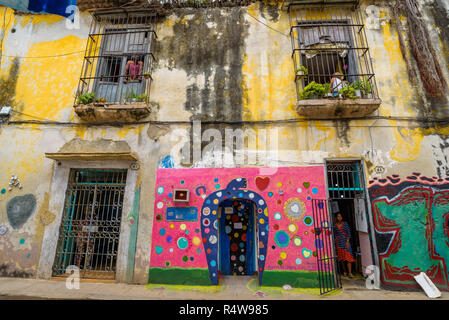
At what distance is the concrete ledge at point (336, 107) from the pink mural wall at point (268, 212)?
4.56 feet

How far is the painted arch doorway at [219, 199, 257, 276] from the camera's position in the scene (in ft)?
19.4

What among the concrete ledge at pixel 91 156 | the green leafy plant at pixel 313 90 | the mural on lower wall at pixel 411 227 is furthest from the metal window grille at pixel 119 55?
the mural on lower wall at pixel 411 227

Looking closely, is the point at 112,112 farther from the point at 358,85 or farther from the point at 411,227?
the point at 411,227

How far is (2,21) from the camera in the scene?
24.3 ft

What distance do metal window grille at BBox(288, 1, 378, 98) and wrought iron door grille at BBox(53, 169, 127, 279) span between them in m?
5.64

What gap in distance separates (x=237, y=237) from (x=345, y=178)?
315 cm

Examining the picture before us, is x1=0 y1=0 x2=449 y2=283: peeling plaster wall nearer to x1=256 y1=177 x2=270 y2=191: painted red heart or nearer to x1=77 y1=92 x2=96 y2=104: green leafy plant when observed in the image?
x1=256 y1=177 x2=270 y2=191: painted red heart

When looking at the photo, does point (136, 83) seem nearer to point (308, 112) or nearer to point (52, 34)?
point (52, 34)

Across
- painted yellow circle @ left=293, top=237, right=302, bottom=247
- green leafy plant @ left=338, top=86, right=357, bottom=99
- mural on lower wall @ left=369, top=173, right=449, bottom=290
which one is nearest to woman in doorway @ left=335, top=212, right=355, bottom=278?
mural on lower wall @ left=369, top=173, right=449, bottom=290

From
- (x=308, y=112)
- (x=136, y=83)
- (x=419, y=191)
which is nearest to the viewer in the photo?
(x=419, y=191)

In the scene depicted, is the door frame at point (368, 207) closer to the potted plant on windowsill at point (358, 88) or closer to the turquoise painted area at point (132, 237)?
the potted plant on windowsill at point (358, 88)

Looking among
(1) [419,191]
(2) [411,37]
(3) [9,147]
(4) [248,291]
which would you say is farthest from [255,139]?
(3) [9,147]

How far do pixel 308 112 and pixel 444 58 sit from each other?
13.4 feet

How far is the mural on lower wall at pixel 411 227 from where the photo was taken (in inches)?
199
